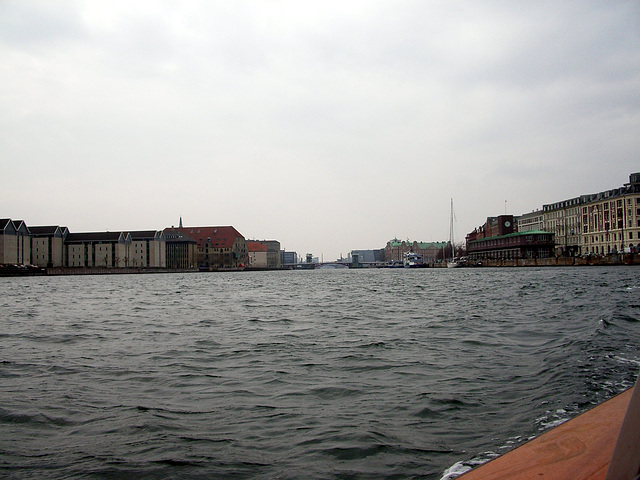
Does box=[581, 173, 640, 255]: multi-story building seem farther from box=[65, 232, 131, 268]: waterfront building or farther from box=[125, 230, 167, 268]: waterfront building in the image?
box=[65, 232, 131, 268]: waterfront building

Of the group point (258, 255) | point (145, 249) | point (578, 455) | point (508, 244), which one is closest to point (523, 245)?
point (508, 244)

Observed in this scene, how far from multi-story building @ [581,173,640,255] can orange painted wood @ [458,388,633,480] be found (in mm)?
99433

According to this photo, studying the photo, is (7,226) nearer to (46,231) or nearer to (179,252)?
(46,231)

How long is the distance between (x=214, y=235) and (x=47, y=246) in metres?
50.7

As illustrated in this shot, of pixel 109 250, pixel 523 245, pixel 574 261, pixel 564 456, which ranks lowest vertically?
pixel 564 456

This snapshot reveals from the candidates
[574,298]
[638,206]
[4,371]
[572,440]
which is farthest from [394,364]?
[638,206]

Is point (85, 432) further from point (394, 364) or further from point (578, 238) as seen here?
point (578, 238)

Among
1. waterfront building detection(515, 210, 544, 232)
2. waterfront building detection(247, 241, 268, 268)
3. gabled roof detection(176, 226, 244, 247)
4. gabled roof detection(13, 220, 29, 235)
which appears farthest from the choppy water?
waterfront building detection(247, 241, 268, 268)

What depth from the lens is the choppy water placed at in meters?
4.77

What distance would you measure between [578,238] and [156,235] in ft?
331

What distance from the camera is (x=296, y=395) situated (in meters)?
7.12

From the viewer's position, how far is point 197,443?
17.0ft

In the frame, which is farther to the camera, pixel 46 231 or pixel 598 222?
pixel 46 231

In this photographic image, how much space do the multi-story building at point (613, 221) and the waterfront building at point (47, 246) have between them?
11647 cm
